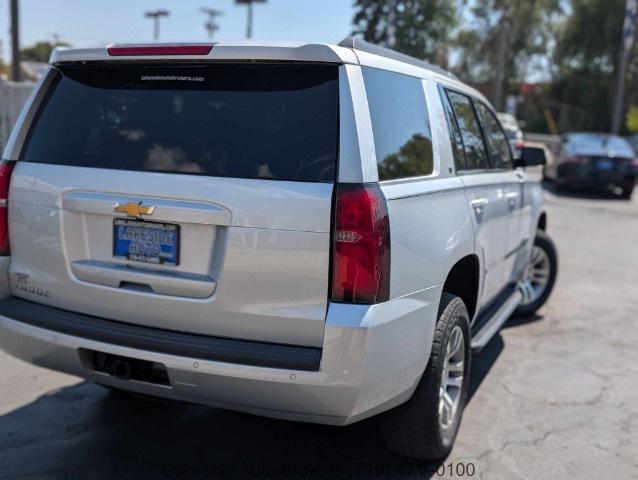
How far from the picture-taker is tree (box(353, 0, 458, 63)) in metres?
14.4

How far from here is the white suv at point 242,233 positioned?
268 centimetres

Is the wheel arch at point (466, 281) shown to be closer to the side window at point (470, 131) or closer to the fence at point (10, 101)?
the side window at point (470, 131)

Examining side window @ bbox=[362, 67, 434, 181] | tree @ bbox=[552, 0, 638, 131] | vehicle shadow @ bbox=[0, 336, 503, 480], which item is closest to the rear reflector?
side window @ bbox=[362, 67, 434, 181]

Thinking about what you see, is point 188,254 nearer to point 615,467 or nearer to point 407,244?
point 407,244

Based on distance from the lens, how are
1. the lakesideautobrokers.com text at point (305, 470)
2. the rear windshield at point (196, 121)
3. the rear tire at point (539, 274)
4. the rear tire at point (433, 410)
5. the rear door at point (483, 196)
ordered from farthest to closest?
the rear tire at point (539, 274) → the rear door at point (483, 196) → the lakesideautobrokers.com text at point (305, 470) → the rear tire at point (433, 410) → the rear windshield at point (196, 121)

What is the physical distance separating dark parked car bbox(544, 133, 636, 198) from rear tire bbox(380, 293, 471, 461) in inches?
542

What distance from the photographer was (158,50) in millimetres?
3029

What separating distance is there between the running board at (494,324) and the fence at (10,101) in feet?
33.1

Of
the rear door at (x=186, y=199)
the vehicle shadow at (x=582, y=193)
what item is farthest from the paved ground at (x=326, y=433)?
the vehicle shadow at (x=582, y=193)

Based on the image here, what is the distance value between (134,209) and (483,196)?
206cm

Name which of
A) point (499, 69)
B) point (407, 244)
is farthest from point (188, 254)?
point (499, 69)

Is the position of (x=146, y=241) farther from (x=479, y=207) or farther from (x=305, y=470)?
(x=479, y=207)

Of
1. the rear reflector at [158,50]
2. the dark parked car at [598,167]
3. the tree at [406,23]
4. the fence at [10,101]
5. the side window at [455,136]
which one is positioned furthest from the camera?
the dark parked car at [598,167]

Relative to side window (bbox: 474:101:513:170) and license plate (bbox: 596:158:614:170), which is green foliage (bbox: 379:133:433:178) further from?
license plate (bbox: 596:158:614:170)
